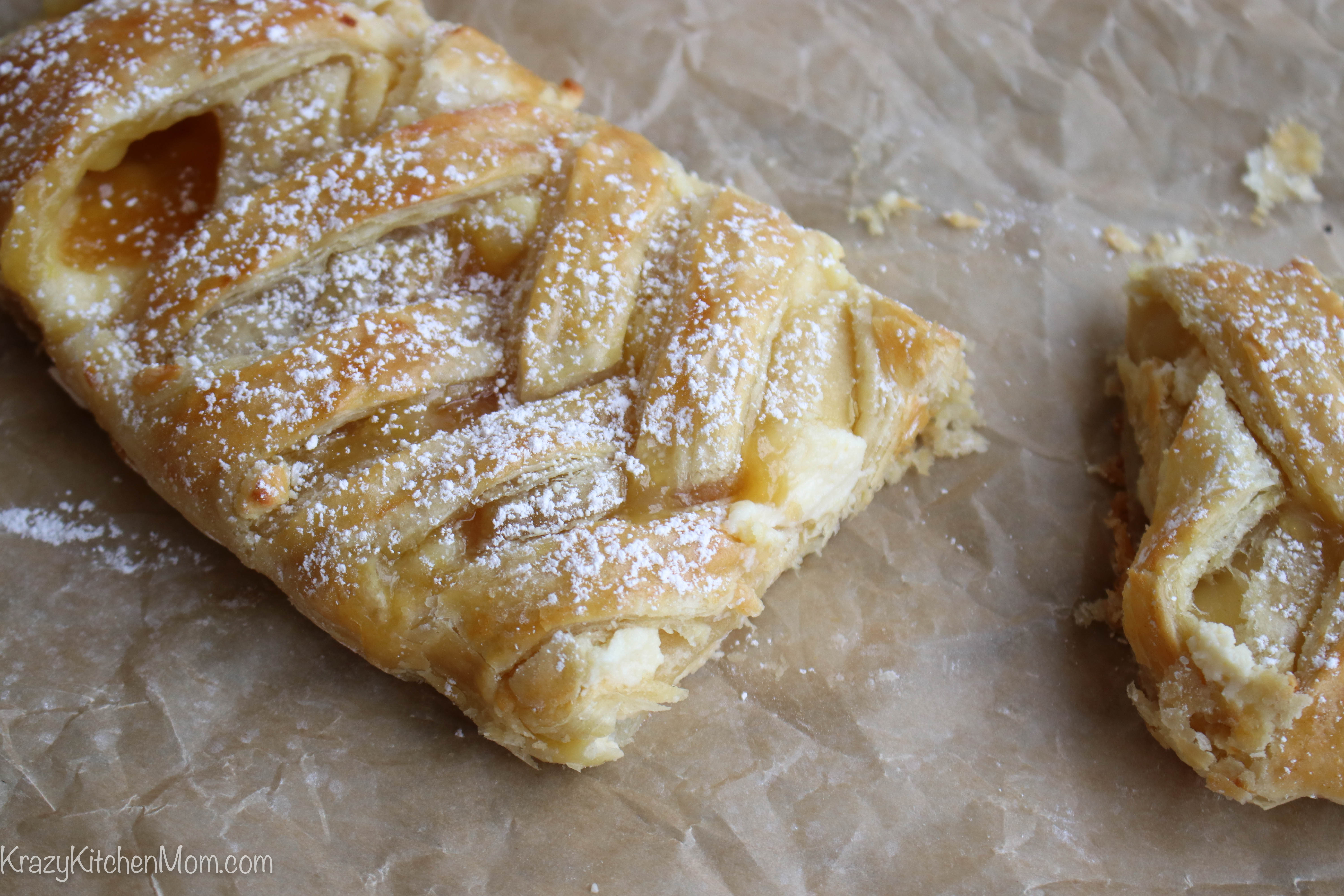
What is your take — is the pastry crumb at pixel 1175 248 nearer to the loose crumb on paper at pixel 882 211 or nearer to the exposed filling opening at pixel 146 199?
the loose crumb on paper at pixel 882 211

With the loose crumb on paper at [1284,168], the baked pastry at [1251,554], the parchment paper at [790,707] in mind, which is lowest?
the parchment paper at [790,707]

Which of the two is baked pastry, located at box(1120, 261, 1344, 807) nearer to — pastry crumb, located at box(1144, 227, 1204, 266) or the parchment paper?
the parchment paper

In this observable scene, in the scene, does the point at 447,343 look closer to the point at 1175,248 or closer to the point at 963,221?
the point at 963,221

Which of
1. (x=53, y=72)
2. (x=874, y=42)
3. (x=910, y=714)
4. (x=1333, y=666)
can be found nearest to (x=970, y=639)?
(x=910, y=714)

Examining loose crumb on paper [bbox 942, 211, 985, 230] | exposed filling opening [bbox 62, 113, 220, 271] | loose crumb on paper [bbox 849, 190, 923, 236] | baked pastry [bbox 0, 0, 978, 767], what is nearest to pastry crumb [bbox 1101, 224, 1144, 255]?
loose crumb on paper [bbox 942, 211, 985, 230]

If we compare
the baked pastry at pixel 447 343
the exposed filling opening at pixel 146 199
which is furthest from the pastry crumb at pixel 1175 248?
the exposed filling opening at pixel 146 199

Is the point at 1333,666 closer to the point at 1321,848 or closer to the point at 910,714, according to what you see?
the point at 1321,848
